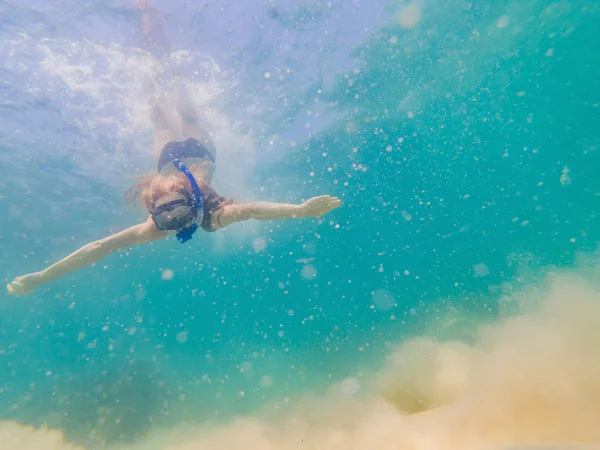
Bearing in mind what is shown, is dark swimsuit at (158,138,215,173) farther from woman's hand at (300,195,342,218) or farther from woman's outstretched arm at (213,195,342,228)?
woman's hand at (300,195,342,218)

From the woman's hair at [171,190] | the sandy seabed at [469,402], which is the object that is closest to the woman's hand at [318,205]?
the woman's hair at [171,190]

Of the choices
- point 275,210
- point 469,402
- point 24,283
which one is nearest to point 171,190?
point 275,210

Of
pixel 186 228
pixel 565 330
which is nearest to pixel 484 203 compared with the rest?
pixel 565 330

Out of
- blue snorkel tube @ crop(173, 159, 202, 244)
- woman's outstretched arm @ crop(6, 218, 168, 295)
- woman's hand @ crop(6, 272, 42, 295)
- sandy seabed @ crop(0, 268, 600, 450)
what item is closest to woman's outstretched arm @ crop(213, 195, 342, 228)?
blue snorkel tube @ crop(173, 159, 202, 244)

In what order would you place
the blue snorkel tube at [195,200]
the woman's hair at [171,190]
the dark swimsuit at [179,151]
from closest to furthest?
the blue snorkel tube at [195,200] → the woman's hair at [171,190] → the dark swimsuit at [179,151]

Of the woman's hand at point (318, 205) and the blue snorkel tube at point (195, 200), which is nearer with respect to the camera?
the woman's hand at point (318, 205)

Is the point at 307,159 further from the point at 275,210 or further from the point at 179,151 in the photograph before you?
the point at 275,210

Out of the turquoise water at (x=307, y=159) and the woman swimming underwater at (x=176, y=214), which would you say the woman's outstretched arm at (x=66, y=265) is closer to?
the woman swimming underwater at (x=176, y=214)

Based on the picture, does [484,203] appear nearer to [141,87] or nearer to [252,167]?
[252,167]
